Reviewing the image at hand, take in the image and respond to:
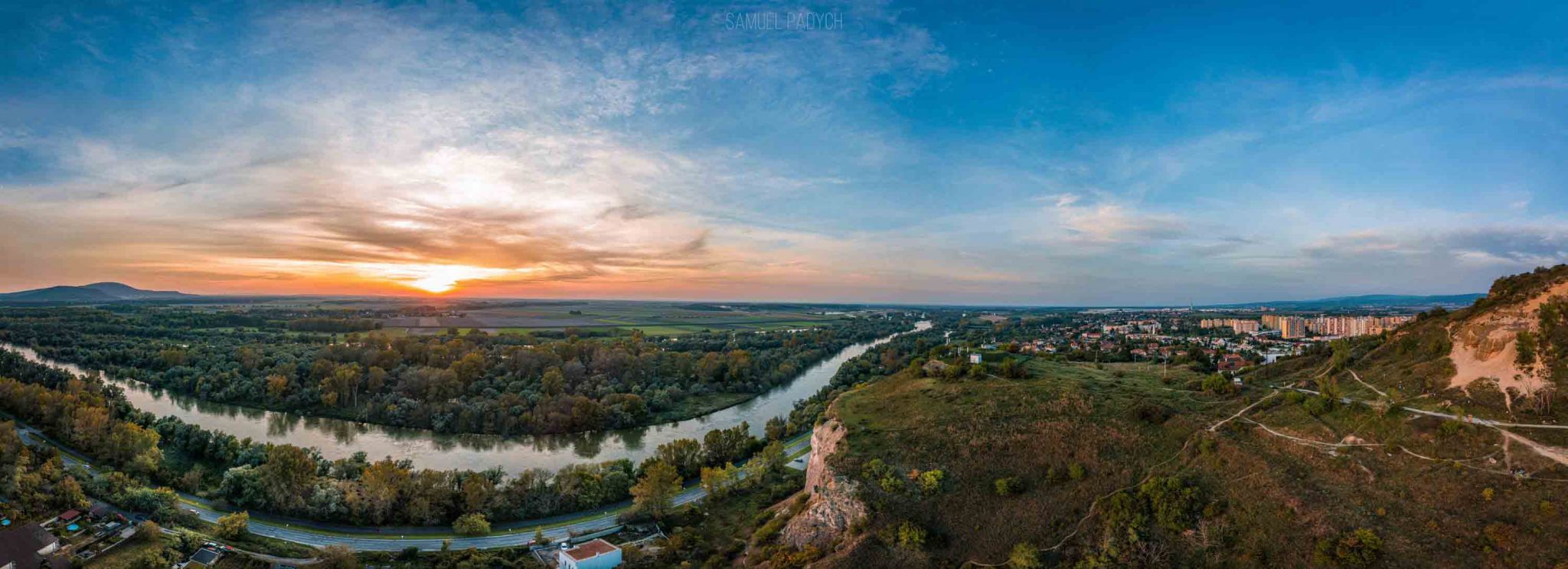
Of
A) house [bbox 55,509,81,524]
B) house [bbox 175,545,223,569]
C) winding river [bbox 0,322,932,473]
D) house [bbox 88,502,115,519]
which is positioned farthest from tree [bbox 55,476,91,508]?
winding river [bbox 0,322,932,473]

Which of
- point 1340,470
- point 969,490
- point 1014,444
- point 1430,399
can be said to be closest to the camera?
point 1340,470

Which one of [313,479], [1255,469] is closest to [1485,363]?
[1255,469]

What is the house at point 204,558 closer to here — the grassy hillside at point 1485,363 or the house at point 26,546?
the house at point 26,546

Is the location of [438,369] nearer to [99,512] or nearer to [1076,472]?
[99,512]

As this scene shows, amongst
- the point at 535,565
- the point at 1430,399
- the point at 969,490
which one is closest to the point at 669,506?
the point at 535,565

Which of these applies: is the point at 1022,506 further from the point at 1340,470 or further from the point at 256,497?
the point at 256,497

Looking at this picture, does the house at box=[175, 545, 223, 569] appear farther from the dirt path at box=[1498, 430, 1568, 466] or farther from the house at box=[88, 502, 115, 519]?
the dirt path at box=[1498, 430, 1568, 466]
